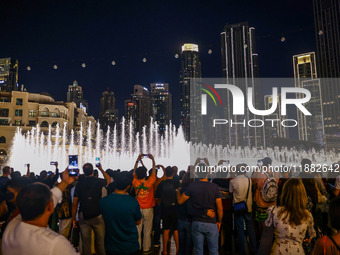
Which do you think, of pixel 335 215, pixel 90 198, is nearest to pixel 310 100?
pixel 90 198

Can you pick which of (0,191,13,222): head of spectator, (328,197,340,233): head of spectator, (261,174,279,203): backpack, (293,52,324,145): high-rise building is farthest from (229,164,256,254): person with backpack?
(293,52,324,145): high-rise building

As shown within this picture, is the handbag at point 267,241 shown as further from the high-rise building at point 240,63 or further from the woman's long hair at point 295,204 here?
the high-rise building at point 240,63

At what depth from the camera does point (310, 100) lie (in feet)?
591

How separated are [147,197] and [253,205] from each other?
2.66 meters

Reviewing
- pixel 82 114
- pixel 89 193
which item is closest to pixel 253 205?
pixel 89 193

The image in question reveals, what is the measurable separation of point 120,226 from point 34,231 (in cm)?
194

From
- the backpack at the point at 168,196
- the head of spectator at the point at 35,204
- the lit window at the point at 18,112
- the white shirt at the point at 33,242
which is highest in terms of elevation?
Result: the lit window at the point at 18,112

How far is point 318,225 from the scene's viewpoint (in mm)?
6387

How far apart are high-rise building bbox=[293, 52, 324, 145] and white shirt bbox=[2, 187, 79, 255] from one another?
164 m

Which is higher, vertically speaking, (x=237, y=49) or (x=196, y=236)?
(x=237, y=49)

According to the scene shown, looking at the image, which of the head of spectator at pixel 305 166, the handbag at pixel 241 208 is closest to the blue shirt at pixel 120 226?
the handbag at pixel 241 208

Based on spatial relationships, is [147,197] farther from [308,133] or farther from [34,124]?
[308,133]

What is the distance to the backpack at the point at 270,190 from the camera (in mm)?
5832

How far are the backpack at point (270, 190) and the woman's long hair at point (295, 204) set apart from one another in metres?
2.17
